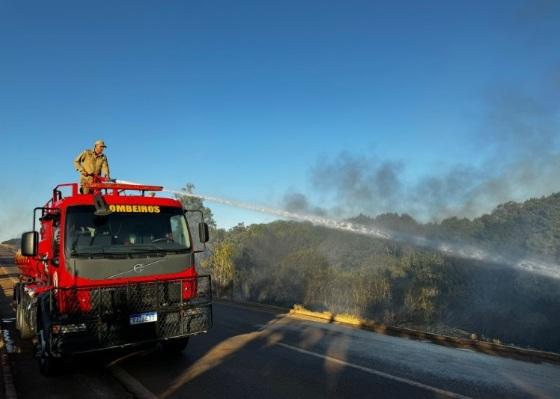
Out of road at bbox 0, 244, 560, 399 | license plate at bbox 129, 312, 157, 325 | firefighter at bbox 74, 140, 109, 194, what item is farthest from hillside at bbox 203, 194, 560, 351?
firefighter at bbox 74, 140, 109, 194

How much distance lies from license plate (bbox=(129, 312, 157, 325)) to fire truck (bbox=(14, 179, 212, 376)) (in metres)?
0.01

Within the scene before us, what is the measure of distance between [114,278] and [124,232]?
789 millimetres

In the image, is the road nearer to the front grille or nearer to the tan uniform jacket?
the front grille

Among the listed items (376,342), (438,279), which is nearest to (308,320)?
(376,342)

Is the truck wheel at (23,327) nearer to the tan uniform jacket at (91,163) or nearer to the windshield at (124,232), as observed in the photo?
the tan uniform jacket at (91,163)

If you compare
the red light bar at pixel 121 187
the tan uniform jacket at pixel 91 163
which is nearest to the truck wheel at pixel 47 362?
the red light bar at pixel 121 187

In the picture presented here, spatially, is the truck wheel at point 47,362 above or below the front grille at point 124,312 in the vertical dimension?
below

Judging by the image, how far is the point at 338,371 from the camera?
6.34 m

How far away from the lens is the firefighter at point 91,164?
8.68m

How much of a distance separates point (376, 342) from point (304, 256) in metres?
18.0

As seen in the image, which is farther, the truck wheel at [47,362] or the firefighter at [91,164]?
the firefighter at [91,164]

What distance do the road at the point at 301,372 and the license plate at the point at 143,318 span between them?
2.55ft

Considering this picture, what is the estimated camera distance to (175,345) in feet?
25.3

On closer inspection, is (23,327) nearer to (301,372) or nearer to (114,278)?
(114,278)
